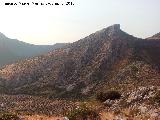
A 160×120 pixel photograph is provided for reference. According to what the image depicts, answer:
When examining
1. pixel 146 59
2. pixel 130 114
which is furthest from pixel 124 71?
pixel 130 114

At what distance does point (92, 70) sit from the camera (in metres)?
82.1

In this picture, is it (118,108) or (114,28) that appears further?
(114,28)

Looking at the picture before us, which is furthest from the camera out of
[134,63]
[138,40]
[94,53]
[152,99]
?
[138,40]

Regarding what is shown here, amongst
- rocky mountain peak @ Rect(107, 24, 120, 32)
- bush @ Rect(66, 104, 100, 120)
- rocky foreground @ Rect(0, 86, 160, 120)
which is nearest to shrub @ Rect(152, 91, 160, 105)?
rocky foreground @ Rect(0, 86, 160, 120)

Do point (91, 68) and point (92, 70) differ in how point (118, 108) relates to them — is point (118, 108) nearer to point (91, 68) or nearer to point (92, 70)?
point (92, 70)

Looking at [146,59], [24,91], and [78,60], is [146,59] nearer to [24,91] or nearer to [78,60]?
[78,60]

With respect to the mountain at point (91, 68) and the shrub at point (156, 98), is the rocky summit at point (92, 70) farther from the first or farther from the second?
the shrub at point (156, 98)

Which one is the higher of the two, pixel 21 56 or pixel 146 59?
pixel 146 59

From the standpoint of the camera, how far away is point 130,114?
46.8 metres

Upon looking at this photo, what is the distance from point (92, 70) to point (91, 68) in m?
1.57

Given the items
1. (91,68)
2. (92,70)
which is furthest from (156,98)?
(91,68)

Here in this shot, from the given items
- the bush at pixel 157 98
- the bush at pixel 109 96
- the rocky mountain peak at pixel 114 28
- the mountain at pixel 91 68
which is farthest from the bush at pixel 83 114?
the rocky mountain peak at pixel 114 28

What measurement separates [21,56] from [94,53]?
107 meters

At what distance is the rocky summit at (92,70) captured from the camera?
235ft
